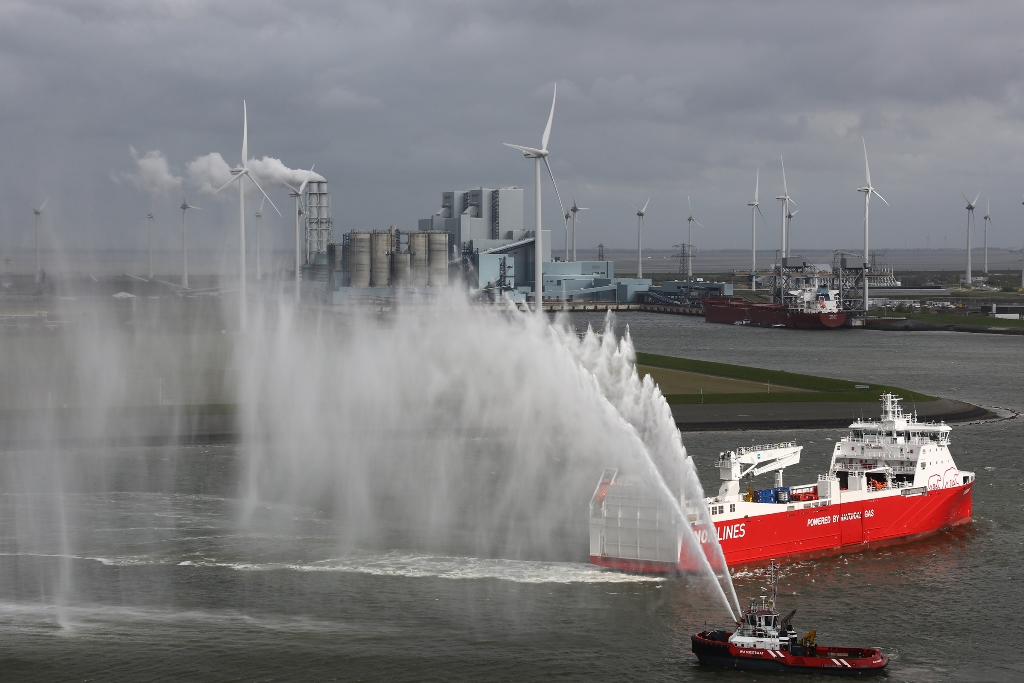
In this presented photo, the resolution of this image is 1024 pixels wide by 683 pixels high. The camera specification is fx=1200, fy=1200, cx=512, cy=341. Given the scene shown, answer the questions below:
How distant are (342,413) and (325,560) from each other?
88.3 ft

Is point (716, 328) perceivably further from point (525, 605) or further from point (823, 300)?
point (525, 605)

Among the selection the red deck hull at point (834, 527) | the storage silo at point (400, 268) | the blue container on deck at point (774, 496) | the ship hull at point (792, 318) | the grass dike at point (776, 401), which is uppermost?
the storage silo at point (400, 268)

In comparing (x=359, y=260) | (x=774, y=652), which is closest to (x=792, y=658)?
(x=774, y=652)

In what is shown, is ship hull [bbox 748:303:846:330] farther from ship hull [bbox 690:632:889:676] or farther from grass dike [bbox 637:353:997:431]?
ship hull [bbox 690:632:889:676]

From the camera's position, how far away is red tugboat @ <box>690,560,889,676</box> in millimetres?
28469

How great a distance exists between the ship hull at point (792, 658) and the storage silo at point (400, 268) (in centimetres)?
15912

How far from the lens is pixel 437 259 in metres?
191

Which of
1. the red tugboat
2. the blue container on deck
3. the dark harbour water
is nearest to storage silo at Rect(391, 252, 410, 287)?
the dark harbour water

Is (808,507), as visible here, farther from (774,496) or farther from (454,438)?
(454,438)

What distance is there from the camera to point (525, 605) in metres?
32.8

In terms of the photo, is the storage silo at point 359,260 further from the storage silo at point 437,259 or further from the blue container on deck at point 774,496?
the blue container on deck at point 774,496

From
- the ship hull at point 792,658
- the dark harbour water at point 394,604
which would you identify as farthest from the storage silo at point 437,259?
the ship hull at point 792,658

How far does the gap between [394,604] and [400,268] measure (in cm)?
15563

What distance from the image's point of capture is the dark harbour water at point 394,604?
28.7 metres
